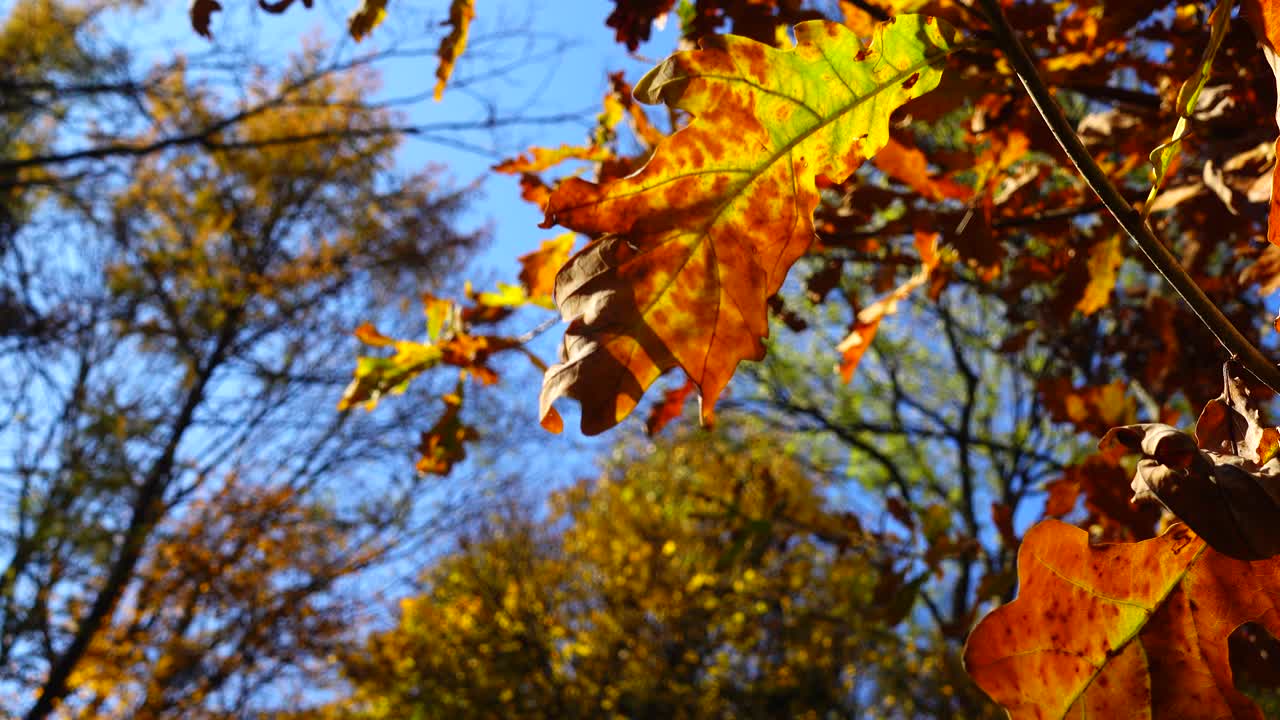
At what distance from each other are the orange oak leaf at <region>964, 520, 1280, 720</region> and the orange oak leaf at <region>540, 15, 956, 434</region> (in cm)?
19

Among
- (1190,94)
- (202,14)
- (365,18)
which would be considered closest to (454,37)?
(365,18)

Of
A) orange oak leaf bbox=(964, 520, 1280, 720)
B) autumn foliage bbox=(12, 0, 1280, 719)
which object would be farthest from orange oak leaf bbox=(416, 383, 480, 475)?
orange oak leaf bbox=(964, 520, 1280, 720)

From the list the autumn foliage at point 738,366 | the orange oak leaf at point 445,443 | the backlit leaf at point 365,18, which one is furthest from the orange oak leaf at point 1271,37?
the orange oak leaf at point 445,443

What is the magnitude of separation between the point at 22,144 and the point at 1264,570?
8.90 metres

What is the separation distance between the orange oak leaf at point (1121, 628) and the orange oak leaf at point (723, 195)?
193mm

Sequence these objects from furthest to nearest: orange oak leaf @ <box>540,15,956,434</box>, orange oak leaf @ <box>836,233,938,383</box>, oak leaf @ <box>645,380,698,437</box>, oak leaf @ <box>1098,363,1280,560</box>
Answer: orange oak leaf @ <box>836,233,938,383</box>
oak leaf @ <box>645,380,698,437</box>
orange oak leaf @ <box>540,15,956,434</box>
oak leaf @ <box>1098,363,1280,560</box>

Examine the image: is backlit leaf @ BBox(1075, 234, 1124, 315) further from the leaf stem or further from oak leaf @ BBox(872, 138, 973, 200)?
the leaf stem

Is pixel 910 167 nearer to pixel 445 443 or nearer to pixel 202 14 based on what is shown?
pixel 445 443

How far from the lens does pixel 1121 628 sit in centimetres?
41

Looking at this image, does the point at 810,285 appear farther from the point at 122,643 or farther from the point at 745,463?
the point at 745,463

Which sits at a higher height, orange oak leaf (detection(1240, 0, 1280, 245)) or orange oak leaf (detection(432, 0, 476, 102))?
orange oak leaf (detection(432, 0, 476, 102))

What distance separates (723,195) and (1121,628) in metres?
0.31

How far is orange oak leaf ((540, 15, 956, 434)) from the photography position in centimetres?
43

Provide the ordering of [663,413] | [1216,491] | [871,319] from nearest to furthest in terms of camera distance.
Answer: [1216,491] < [663,413] < [871,319]
